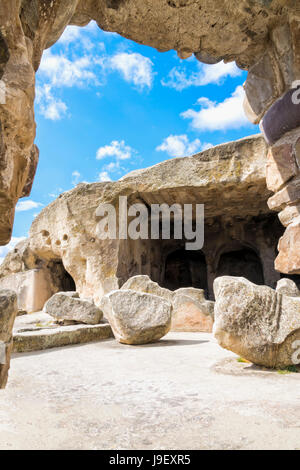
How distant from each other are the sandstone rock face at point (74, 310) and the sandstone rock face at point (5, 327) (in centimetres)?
383

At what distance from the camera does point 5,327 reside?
3.67ft

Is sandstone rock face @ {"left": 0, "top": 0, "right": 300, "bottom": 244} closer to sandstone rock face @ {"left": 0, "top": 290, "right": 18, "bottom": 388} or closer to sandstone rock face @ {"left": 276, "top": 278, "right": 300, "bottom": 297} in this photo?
sandstone rock face @ {"left": 0, "top": 290, "right": 18, "bottom": 388}

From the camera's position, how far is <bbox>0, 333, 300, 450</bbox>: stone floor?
112 centimetres

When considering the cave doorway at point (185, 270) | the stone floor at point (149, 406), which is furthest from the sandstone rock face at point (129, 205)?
the stone floor at point (149, 406)

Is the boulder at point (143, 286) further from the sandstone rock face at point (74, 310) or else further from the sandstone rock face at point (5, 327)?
the sandstone rock face at point (5, 327)

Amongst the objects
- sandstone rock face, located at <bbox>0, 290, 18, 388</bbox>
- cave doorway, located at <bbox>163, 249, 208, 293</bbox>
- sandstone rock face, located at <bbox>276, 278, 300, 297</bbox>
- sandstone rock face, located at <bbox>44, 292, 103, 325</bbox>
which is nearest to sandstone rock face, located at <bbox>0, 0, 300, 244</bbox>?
sandstone rock face, located at <bbox>0, 290, 18, 388</bbox>

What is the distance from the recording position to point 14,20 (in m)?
1.03

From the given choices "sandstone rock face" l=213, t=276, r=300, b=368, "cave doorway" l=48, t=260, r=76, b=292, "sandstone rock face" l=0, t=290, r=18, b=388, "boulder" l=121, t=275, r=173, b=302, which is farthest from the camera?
"cave doorway" l=48, t=260, r=76, b=292

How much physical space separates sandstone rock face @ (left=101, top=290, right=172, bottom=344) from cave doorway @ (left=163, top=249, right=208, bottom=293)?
9803 mm

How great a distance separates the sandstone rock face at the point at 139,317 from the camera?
11.8 feet

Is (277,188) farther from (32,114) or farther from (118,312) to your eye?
(118,312)

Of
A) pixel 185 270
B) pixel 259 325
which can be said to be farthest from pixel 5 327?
pixel 185 270

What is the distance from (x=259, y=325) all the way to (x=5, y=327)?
1598 mm

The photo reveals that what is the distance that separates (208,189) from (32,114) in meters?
6.30
